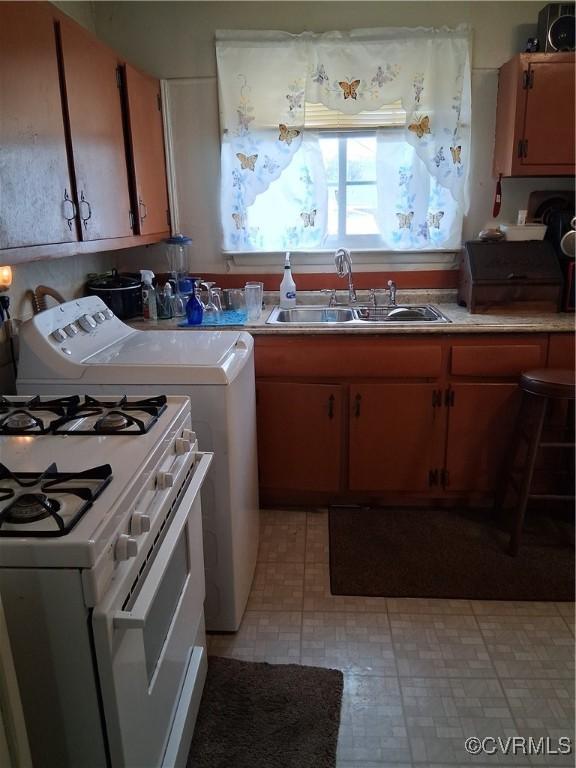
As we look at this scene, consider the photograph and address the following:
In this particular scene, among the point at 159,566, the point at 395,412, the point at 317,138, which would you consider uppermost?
the point at 317,138

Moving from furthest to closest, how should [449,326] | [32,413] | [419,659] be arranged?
1. [449,326]
2. [419,659]
3. [32,413]

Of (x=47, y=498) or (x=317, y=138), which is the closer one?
(x=47, y=498)

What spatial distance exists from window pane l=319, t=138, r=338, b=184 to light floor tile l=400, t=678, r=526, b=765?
2.35 metres

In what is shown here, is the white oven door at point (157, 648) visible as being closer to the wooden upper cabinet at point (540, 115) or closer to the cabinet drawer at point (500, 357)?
the cabinet drawer at point (500, 357)

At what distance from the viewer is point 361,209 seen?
10.1 feet

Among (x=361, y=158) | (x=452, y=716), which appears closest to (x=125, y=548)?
(x=452, y=716)

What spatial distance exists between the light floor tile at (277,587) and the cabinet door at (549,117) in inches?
82.5

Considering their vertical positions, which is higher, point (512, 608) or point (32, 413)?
point (32, 413)

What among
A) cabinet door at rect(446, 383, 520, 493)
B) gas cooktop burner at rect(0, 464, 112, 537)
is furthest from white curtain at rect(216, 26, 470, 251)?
gas cooktop burner at rect(0, 464, 112, 537)

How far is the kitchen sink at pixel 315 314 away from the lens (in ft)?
9.73

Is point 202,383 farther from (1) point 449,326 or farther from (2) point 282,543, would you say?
(1) point 449,326

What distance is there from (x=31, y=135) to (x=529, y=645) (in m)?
2.26

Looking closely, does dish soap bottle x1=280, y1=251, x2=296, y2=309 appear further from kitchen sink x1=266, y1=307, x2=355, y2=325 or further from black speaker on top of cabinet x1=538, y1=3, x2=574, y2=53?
black speaker on top of cabinet x1=538, y1=3, x2=574, y2=53

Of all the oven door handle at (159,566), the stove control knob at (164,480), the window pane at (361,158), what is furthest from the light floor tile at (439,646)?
the window pane at (361,158)
